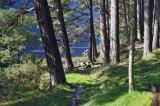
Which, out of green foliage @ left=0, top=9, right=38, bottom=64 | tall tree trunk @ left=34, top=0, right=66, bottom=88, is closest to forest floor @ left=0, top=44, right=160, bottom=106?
tall tree trunk @ left=34, top=0, right=66, bottom=88

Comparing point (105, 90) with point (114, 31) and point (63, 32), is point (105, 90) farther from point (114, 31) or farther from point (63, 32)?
point (63, 32)

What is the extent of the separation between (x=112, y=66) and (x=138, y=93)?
9534mm

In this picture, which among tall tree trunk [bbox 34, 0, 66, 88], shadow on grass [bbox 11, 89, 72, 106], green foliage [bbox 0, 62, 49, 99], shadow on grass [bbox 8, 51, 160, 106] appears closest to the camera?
shadow on grass [bbox 8, 51, 160, 106]

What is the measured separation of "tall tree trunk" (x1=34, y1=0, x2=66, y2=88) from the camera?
16.0 meters

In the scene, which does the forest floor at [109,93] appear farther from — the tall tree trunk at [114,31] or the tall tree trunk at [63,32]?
the tall tree trunk at [63,32]

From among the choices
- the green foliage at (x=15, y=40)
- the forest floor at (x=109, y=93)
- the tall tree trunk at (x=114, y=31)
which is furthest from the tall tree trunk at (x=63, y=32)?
the green foliage at (x=15, y=40)

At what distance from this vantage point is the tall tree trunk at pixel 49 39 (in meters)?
16.0

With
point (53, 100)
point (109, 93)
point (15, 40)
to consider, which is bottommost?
point (53, 100)

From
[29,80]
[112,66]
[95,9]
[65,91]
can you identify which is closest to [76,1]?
[95,9]

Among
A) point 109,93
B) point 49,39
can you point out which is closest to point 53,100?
point 109,93

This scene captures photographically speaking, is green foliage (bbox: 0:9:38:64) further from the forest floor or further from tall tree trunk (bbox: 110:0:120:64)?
the forest floor

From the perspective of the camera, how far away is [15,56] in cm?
3941

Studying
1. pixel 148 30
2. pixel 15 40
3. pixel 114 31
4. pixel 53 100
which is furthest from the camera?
pixel 15 40

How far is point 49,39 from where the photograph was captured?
16156 mm
